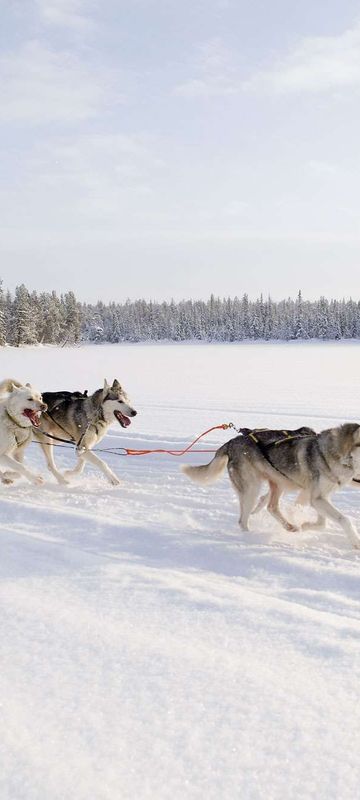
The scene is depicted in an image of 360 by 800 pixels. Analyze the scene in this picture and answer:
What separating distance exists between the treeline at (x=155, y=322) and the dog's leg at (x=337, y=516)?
67.5 m

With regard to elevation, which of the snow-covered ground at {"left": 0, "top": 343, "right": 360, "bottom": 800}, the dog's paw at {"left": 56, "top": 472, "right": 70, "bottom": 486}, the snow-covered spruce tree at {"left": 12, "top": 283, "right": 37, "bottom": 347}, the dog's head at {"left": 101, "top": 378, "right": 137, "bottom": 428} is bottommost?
the dog's paw at {"left": 56, "top": 472, "right": 70, "bottom": 486}

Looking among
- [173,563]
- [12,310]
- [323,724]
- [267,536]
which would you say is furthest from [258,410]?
[12,310]

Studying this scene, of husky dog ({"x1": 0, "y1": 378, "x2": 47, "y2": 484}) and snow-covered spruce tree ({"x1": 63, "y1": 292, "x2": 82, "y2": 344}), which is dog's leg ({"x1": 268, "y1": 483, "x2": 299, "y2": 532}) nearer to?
husky dog ({"x1": 0, "y1": 378, "x2": 47, "y2": 484})

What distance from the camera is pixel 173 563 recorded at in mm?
4289

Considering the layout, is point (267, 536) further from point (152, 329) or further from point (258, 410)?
point (152, 329)

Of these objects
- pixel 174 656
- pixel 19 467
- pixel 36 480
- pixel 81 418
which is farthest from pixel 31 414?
pixel 174 656

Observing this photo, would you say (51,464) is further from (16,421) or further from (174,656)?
(174,656)

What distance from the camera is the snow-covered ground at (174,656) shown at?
6.57ft

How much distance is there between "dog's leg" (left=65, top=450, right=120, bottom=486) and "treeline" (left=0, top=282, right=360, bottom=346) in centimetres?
6447

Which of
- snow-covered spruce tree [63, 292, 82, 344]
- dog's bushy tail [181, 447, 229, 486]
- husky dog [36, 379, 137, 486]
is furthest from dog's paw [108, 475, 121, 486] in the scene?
snow-covered spruce tree [63, 292, 82, 344]

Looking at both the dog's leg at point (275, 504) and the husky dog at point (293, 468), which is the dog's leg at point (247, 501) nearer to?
the husky dog at point (293, 468)

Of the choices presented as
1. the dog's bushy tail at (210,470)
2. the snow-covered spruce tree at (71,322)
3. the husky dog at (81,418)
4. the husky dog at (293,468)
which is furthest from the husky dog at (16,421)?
the snow-covered spruce tree at (71,322)

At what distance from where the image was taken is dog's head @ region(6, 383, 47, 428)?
267 inches

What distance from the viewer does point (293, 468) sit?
16.8 feet
